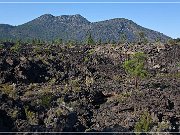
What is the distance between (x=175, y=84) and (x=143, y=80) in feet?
23.0

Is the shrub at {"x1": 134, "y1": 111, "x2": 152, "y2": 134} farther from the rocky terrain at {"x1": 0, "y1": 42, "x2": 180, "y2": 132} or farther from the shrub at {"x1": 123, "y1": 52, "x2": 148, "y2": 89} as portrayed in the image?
the shrub at {"x1": 123, "y1": 52, "x2": 148, "y2": 89}

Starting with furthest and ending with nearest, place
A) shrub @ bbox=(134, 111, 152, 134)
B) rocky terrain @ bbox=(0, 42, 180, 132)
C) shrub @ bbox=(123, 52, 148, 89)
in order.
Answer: shrub @ bbox=(123, 52, 148, 89) → rocky terrain @ bbox=(0, 42, 180, 132) → shrub @ bbox=(134, 111, 152, 134)

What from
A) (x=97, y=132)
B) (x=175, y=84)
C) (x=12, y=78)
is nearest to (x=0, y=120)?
(x=97, y=132)

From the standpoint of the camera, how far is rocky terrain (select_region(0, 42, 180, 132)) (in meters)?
47.0

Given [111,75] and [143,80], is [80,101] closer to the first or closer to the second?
[143,80]

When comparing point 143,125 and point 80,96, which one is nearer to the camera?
point 143,125

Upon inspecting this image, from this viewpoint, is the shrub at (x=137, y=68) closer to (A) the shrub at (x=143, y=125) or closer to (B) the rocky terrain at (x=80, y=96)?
(B) the rocky terrain at (x=80, y=96)

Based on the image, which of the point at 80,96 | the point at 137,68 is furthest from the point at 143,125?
the point at 137,68

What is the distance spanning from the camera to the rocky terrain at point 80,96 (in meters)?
47.0

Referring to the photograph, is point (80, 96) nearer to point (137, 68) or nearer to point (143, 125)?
point (137, 68)

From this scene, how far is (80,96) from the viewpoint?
197ft

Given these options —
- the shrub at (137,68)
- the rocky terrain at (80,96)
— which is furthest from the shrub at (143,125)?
the shrub at (137,68)

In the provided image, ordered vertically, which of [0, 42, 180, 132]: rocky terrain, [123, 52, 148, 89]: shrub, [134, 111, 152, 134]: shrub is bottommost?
[134, 111, 152, 134]: shrub

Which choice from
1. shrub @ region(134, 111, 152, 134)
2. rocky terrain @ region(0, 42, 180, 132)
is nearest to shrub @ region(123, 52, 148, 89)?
rocky terrain @ region(0, 42, 180, 132)
